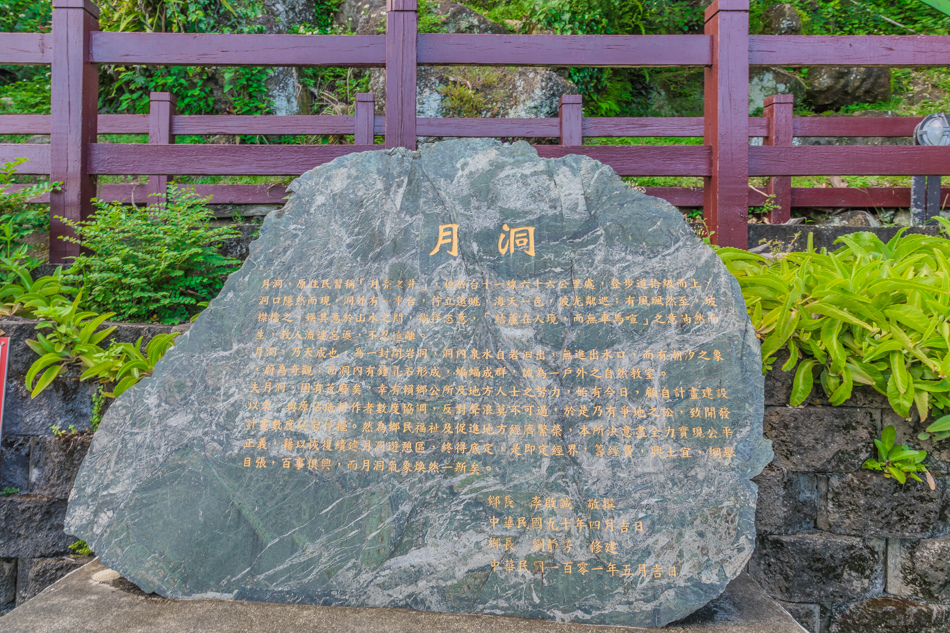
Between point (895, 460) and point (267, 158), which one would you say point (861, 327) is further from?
point (267, 158)

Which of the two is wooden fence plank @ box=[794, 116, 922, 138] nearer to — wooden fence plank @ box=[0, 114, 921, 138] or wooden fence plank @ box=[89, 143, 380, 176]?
wooden fence plank @ box=[0, 114, 921, 138]

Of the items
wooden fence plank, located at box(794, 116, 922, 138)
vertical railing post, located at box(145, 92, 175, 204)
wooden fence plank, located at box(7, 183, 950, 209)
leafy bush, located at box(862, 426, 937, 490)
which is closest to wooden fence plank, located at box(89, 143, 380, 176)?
wooden fence plank, located at box(7, 183, 950, 209)

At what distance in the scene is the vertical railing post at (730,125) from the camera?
10.2ft

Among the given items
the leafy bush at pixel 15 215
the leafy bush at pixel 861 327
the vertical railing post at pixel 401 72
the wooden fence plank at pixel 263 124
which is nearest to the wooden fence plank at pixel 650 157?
the vertical railing post at pixel 401 72

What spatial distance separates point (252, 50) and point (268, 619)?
2943mm

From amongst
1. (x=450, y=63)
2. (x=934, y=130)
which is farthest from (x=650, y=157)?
(x=934, y=130)

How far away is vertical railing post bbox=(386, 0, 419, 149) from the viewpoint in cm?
312

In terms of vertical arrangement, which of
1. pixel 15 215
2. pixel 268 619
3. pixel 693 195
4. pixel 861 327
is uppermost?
pixel 693 195

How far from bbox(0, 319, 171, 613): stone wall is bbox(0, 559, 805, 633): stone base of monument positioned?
2.69 ft

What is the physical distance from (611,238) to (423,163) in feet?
2.86

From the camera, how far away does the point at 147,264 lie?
3002 millimetres

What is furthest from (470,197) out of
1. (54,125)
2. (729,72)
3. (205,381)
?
(54,125)

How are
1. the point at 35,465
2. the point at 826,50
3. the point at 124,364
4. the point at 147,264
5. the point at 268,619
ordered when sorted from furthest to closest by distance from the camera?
the point at 826,50, the point at 147,264, the point at 35,465, the point at 124,364, the point at 268,619

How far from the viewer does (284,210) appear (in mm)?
2432
